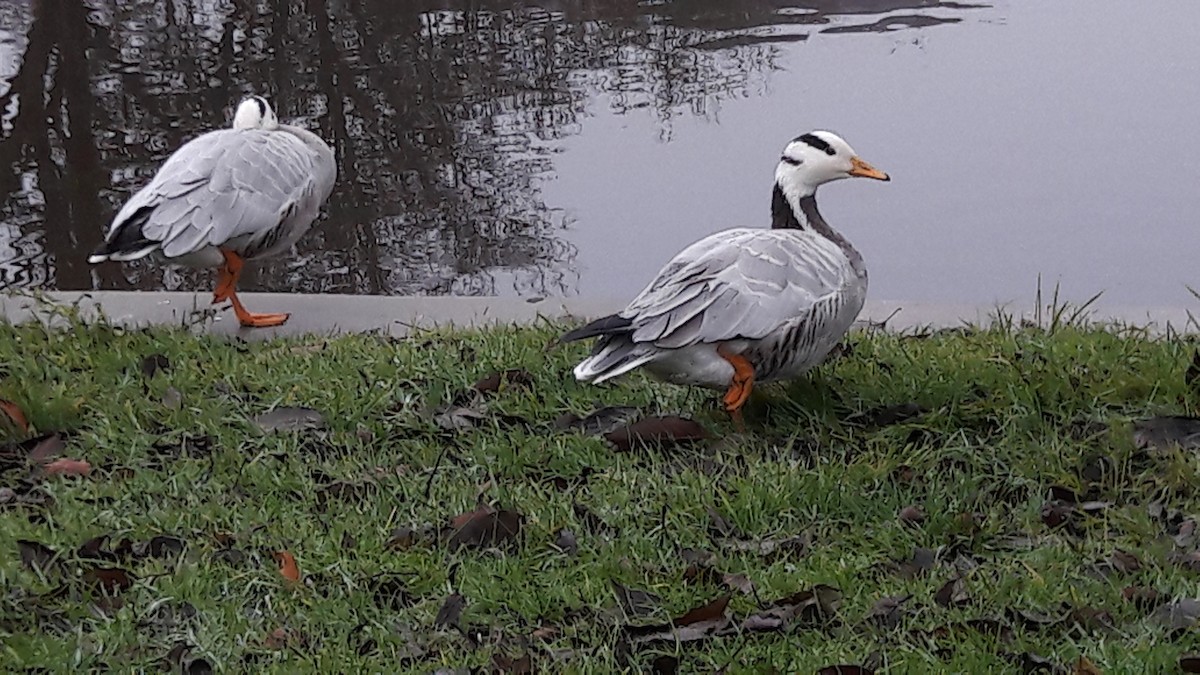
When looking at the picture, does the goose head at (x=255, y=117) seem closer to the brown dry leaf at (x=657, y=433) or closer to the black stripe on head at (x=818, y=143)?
the black stripe on head at (x=818, y=143)

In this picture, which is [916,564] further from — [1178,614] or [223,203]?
[223,203]

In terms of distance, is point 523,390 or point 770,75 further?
point 770,75

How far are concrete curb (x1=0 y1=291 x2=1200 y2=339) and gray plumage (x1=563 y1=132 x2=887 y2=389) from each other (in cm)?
104

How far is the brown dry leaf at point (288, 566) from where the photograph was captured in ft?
11.8

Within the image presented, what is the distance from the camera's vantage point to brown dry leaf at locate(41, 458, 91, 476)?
14.1 feet

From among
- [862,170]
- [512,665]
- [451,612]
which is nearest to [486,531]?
[451,612]

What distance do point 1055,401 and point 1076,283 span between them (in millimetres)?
2464

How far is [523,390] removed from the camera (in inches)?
187

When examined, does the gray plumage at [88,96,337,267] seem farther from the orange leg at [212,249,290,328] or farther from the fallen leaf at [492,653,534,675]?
the fallen leaf at [492,653,534,675]

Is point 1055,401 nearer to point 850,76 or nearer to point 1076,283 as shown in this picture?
point 1076,283

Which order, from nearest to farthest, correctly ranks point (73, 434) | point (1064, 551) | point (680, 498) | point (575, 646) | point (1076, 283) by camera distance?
point (575, 646) → point (1064, 551) → point (680, 498) → point (73, 434) → point (1076, 283)

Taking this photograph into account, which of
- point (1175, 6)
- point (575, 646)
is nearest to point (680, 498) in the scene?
point (575, 646)

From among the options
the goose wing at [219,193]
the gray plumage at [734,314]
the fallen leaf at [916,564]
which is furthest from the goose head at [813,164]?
the goose wing at [219,193]

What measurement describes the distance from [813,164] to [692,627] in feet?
6.91
